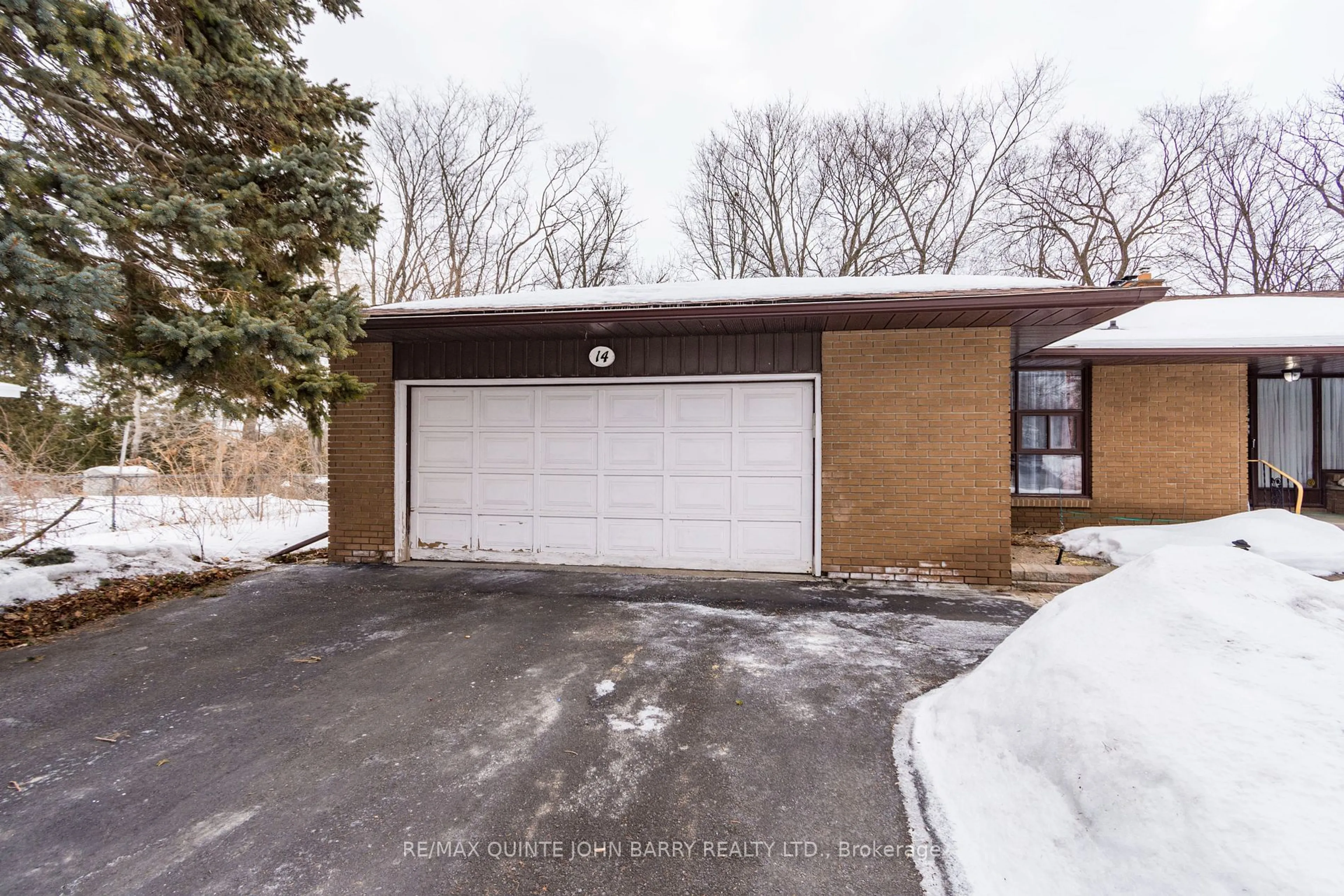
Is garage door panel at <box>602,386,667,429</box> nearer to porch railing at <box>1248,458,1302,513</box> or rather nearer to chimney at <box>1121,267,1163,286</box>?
chimney at <box>1121,267,1163,286</box>

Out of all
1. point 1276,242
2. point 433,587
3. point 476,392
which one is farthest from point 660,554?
point 1276,242

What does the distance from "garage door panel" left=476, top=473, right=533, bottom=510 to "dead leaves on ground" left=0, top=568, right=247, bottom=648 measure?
2726mm

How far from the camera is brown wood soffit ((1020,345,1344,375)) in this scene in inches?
260

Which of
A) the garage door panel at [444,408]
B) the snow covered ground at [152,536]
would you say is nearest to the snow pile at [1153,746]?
the garage door panel at [444,408]

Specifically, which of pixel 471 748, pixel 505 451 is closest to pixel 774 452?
pixel 505 451

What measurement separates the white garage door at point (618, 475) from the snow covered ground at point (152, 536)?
262cm

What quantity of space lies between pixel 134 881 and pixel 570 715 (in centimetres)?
166

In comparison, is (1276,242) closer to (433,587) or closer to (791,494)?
(791,494)

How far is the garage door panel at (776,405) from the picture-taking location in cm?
583

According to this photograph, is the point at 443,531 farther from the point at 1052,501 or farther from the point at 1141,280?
the point at 1052,501

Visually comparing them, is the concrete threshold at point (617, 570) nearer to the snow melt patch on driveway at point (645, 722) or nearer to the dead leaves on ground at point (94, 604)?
the dead leaves on ground at point (94, 604)

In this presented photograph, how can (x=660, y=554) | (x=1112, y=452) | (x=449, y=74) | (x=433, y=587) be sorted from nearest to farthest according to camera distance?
(x=433, y=587) < (x=660, y=554) < (x=1112, y=452) < (x=449, y=74)

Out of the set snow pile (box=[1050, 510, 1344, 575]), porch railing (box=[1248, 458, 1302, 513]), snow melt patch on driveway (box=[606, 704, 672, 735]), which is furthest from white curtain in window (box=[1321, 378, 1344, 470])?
snow melt patch on driveway (box=[606, 704, 672, 735])

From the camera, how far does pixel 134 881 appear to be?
1.81m
